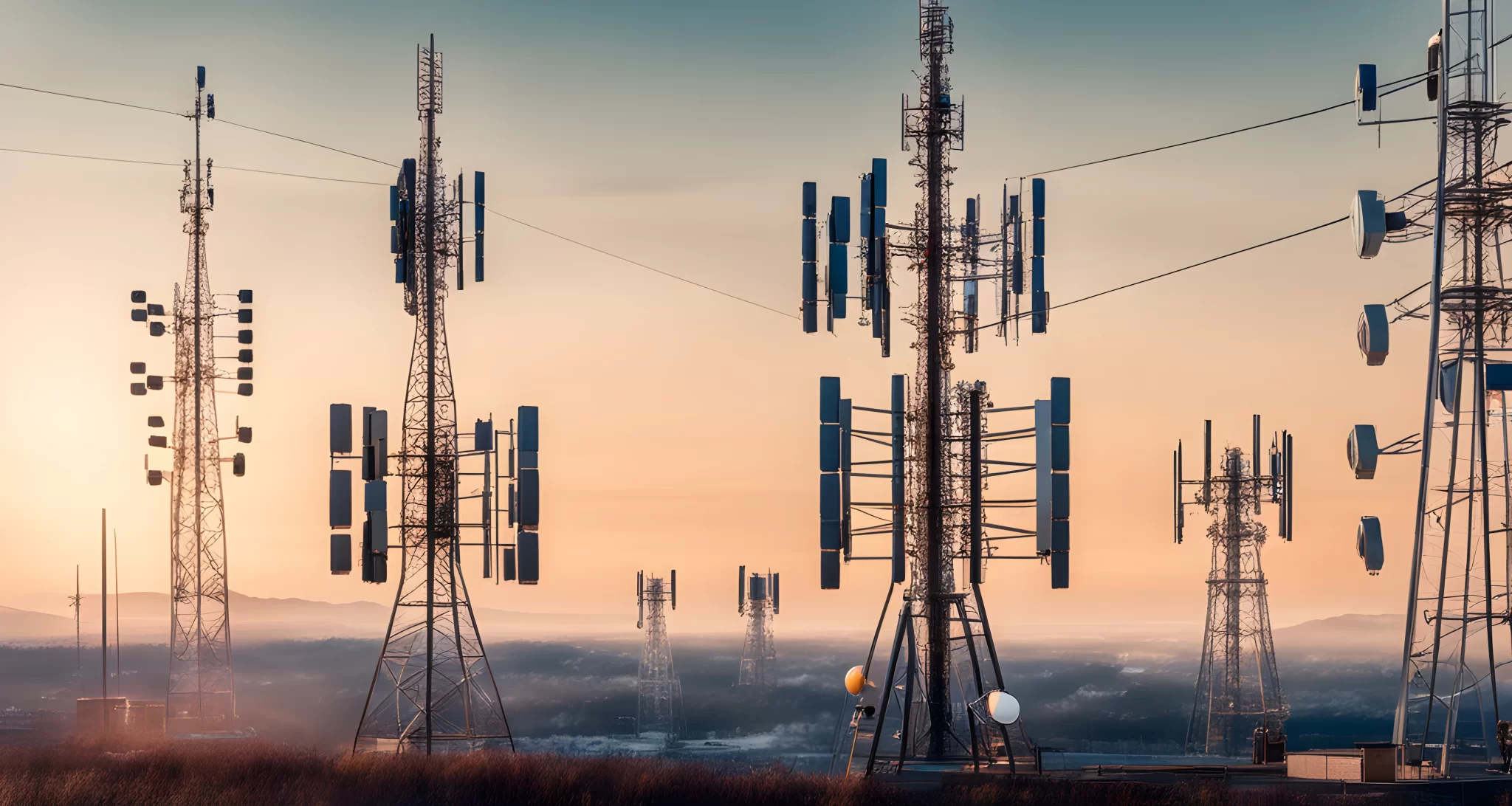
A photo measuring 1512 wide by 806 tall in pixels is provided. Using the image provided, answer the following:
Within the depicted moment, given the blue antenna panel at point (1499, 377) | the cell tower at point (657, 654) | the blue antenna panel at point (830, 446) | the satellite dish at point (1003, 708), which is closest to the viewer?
the satellite dish at point (1003, 708)

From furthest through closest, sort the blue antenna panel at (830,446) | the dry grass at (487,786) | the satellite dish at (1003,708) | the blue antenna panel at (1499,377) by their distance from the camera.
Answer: the blue antenna panel at (830,446) < the blue antenna panel at (1499,377) < the dry grass at (487,786) < the satellite dish at (1003,708)

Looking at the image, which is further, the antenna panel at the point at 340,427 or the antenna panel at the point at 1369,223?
the antenna panel at the point at 340,427

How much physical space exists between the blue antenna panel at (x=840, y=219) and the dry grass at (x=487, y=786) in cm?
1286

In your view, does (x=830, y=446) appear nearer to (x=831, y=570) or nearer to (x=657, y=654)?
(x=831, y=570)

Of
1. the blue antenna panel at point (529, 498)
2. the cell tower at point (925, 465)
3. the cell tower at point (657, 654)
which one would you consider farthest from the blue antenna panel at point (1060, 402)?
the cell tower at point (657, 654)

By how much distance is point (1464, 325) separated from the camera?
43906 mm

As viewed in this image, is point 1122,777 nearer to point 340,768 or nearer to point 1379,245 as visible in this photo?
point 1379,245

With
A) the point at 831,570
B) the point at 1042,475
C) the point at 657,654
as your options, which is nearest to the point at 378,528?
the point at 831,570

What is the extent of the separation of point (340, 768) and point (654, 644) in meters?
92.0

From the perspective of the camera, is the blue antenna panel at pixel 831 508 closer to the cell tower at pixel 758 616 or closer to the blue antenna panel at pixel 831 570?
the blue antenna panel at pixel 831 570

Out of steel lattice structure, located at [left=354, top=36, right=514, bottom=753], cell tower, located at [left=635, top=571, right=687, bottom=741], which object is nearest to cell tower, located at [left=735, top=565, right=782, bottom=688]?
cell tower, located at [left=635, top=571, right=687, bottom=741]

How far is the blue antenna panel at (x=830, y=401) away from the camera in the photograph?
45.1 meters

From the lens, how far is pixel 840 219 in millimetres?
44938

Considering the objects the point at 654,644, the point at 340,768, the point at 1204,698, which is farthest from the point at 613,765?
the point at 654,644
